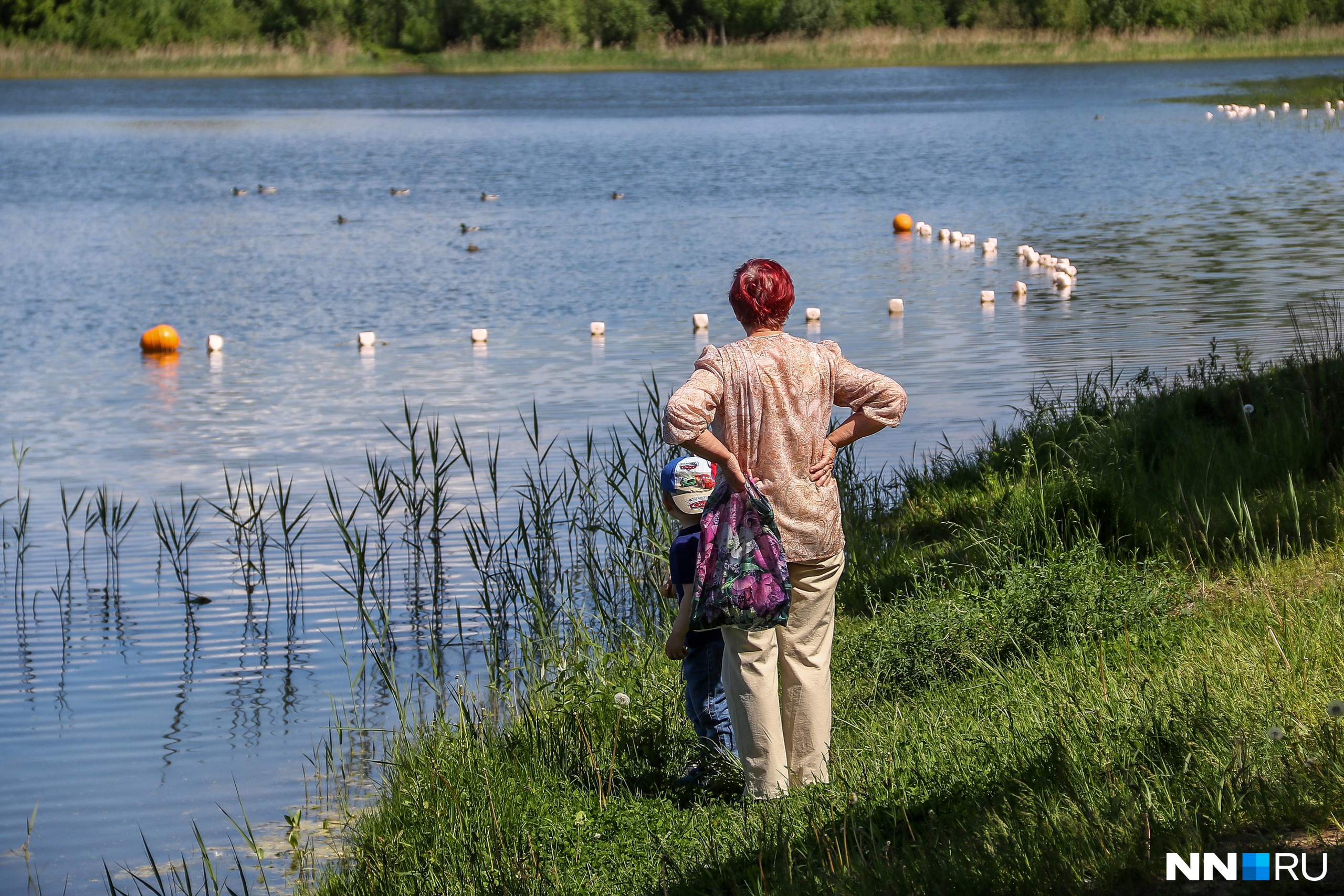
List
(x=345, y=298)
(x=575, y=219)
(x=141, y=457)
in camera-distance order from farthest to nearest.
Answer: (x=575, y=219) < (x=345, y=298) < (x=141, y=457)

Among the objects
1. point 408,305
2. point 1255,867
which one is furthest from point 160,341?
point 1255,867

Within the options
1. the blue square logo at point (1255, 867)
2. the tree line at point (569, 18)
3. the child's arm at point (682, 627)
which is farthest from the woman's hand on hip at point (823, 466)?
the tree line at point (569, 18)

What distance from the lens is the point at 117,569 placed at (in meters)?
9.19

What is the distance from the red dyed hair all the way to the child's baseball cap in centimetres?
59

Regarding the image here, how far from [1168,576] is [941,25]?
91.3 m

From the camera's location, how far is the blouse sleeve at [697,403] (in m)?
4.39

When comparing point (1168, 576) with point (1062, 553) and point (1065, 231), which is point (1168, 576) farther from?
point (1065, 231)

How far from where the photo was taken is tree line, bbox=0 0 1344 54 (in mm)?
83375

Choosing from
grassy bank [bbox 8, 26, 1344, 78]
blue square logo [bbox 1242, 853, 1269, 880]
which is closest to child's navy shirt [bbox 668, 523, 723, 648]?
blue square logo [bbox 1242, 853, 1269, 880]

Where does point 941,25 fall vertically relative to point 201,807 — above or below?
above

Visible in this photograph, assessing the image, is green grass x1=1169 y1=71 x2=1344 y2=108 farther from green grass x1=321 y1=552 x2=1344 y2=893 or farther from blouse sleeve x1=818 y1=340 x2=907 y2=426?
blouse sleeve x1=818 y1=340 x2=907 y2=426

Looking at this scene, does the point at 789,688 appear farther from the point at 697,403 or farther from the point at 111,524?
the point at 111,524

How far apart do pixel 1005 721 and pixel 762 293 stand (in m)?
1.67

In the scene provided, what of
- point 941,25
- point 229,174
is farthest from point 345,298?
point 941,25
